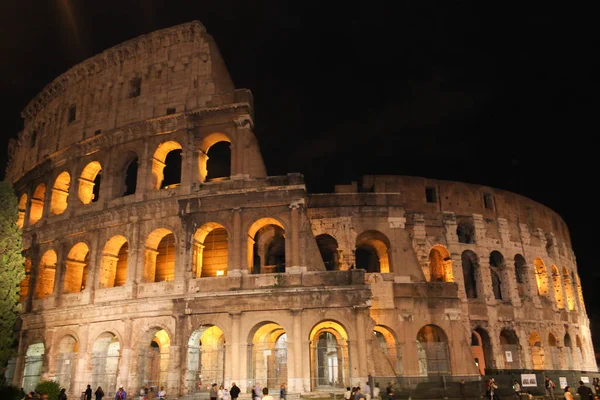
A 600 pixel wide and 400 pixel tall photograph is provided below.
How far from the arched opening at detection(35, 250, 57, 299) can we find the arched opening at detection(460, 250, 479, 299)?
21218 mm

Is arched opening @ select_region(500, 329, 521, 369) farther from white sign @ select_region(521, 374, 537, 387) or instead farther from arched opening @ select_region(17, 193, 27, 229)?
arched opening @ select_region(17, 193, 27, 229)

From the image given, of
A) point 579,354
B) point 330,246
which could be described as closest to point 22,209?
point 330,246

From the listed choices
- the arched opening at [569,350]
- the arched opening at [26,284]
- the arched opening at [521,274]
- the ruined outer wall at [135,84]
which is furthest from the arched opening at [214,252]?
the arched opening at [569,350]

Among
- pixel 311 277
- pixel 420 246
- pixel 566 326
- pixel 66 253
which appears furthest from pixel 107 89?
pixel 566 326

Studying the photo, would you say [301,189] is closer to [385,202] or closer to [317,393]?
[385,202]

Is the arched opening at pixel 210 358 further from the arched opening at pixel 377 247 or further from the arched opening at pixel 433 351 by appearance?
the arched opening at pixel 433 351

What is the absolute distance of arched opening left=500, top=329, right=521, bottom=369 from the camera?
85.7ft

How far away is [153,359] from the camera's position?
908 inches

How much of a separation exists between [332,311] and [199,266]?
5.95m

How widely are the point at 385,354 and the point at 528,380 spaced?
17.2ft

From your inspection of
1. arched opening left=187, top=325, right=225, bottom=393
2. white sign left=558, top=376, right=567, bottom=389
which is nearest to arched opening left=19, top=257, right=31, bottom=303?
arched opening left=187, top=325, right=225, bottom=393

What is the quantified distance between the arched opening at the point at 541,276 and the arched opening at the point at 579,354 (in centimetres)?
433

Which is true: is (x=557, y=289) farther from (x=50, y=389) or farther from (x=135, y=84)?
(x=50, y=389)

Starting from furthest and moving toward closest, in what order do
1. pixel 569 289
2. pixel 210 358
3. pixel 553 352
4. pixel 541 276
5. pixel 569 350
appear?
pixel 569 289 < pixel 541 276 < pixel 569 350 < pixel 553 352 < pixel 210 358
